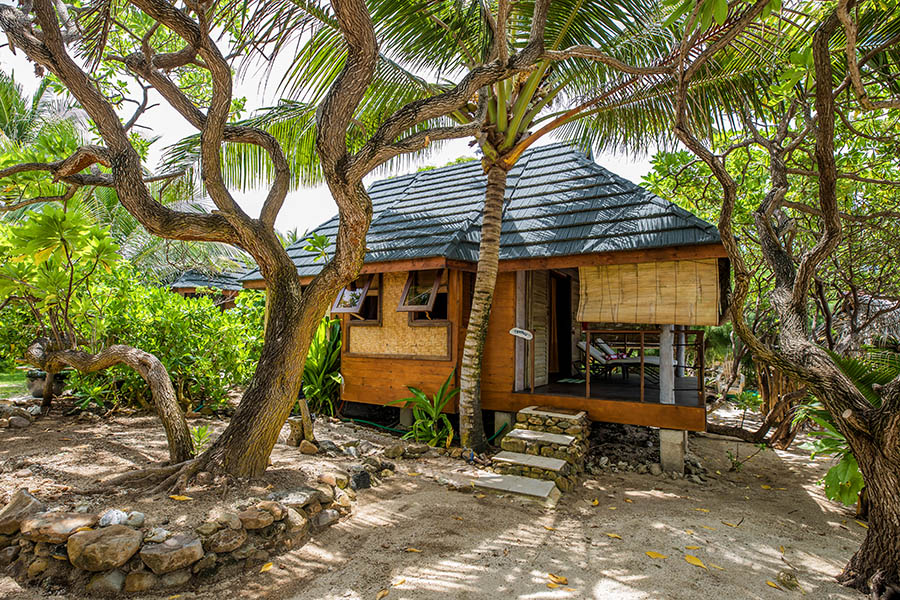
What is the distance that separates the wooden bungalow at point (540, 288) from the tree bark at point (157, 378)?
137 inches

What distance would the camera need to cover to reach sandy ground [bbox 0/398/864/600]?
10.5ft

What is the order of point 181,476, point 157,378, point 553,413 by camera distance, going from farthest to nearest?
point 553,413 < point 157,378 < point 181,476

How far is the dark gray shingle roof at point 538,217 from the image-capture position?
6.18m

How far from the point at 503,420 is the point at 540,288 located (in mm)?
2660

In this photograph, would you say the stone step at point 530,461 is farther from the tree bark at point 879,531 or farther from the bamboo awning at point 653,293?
the tree bark at point 879,531

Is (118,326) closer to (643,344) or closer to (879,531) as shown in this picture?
(643,344)

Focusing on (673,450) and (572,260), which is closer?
(673,450)

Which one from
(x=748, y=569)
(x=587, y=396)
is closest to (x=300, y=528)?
(x=748, y=569)

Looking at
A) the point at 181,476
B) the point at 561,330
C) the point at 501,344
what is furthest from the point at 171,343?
the point at 561,330

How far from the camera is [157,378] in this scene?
444cm

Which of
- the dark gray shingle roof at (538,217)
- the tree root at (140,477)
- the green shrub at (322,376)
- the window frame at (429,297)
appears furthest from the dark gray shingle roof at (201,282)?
the tree root at (140,477)

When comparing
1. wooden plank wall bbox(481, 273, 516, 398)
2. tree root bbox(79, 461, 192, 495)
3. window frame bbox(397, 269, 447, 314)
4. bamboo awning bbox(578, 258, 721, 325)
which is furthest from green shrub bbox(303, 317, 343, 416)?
bamboo awning bbox(578, 258, 721, 325)

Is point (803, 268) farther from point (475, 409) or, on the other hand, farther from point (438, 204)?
point (438, 204)

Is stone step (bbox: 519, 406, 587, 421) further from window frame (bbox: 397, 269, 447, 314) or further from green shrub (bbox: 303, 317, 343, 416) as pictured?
green shrub (bbox: 303, 317, 343, 416)
